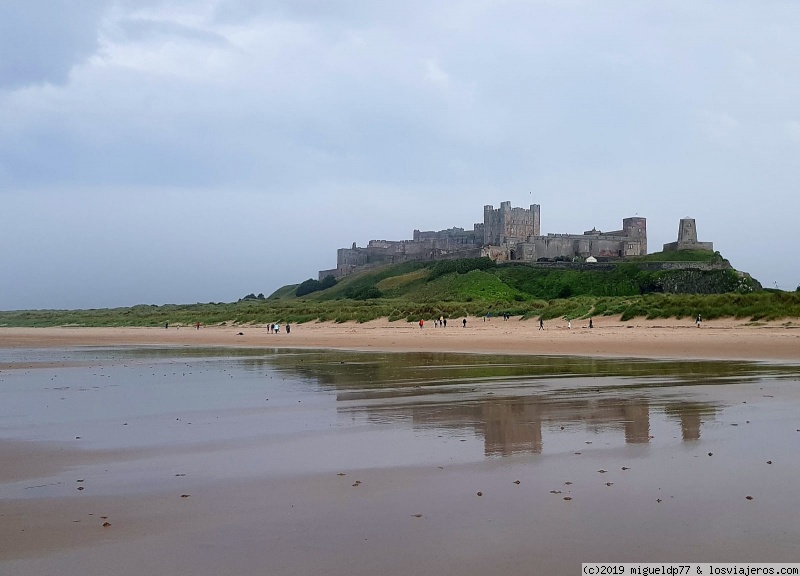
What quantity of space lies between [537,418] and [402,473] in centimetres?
298

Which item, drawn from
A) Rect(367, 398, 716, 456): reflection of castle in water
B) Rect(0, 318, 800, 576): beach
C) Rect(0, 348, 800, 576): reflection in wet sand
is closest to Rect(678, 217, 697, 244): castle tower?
Rect(0, 318, 800, 576): beach

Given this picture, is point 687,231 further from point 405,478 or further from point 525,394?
point 405,478

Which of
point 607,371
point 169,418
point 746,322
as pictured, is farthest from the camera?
point 746,322

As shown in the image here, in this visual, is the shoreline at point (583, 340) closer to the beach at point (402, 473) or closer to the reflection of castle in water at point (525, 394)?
the reflection of castle in water at point (525, 394)

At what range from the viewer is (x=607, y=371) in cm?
1464

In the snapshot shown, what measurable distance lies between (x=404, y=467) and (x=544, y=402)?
417cm

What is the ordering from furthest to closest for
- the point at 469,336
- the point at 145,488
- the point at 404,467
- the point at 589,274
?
the point at 589,274, the point at 469,336, the point at 404,467, the point at 145,488

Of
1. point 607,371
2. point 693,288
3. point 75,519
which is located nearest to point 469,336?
point 607,371

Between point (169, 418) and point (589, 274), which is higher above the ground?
point (589, 274)

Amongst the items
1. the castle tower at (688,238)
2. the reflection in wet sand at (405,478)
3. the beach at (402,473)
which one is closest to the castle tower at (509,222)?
the castle tower at (688,238)

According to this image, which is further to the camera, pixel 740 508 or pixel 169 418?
pixel 169 418

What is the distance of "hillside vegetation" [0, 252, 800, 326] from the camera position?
98.3 ft

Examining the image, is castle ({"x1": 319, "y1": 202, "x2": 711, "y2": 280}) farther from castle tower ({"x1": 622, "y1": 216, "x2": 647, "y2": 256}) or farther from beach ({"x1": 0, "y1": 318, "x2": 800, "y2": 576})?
beach ({"x1": 0, "y1": 318, "x2": 800, "y2": 576})

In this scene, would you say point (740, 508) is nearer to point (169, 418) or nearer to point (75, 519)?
point (75, 519)
